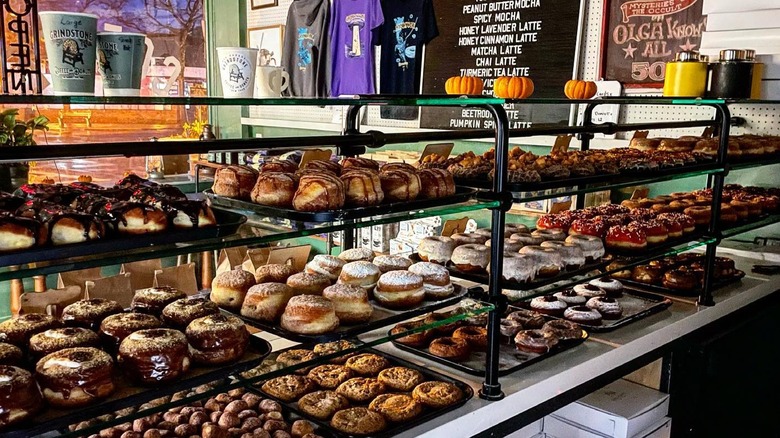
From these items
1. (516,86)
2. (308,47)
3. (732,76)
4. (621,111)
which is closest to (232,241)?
(516,86)

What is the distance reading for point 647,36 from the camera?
423 centimetres

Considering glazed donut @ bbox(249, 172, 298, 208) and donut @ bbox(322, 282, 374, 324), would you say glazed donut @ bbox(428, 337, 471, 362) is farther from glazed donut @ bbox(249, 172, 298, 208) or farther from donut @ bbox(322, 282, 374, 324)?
glazed donut @ bbox(249, 172, 298, 208)

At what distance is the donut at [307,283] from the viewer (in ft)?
5.71

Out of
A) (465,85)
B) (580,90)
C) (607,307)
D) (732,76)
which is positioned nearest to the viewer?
(607,307)

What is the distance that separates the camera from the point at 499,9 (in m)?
5.15

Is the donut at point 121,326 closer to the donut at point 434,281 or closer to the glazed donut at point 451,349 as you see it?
the donut at point 434,281

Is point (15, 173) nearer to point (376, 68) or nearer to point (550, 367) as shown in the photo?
point (550, 367)

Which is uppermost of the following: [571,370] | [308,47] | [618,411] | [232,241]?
[308,47]

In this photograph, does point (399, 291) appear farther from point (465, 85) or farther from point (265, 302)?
point (465, 85)

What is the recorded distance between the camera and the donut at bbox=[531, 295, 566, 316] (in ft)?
8.25

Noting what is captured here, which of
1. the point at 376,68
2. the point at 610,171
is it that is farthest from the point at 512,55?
the point at 610,171

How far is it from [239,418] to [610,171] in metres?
1.52

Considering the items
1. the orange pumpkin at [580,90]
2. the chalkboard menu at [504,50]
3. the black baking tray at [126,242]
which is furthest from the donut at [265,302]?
the chalkboard menu at [504,50]

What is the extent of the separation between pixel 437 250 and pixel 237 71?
102cm
